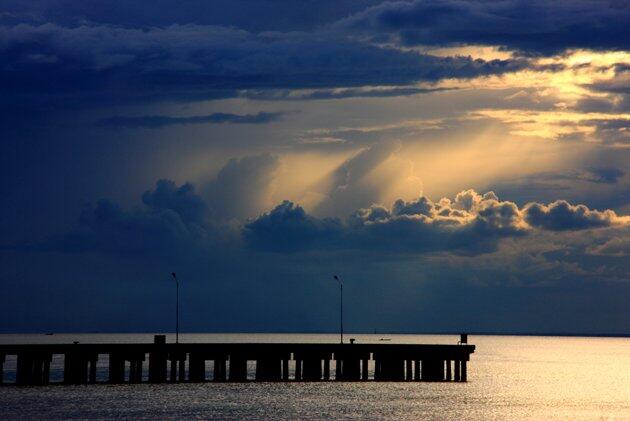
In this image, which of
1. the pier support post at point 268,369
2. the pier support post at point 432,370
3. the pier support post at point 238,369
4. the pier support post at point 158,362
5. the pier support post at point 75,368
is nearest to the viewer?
the pier support post at point 75,368

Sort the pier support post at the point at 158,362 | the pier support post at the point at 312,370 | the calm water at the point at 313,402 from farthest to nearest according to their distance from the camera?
the pier support post at the point at 312,370, the pier support post at the point at 158,362, the calm water at the point at 313,402

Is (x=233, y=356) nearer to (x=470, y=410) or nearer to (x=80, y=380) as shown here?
(x=80, y=380)

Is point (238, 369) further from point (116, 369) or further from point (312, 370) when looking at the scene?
point (116, 369)

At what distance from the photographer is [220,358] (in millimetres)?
110000

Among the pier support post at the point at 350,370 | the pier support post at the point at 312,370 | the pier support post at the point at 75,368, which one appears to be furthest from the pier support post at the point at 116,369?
the pier support post at the point at 350,370

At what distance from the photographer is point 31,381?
107875 millimetres

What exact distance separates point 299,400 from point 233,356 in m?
7.17

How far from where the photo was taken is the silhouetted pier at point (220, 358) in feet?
351

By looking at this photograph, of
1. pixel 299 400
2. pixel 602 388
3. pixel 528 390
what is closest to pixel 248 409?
pixel 299 400

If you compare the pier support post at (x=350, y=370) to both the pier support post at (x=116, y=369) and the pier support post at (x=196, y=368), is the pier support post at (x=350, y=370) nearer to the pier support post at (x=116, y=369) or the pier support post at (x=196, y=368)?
the pier support post at (x=196, y=368)

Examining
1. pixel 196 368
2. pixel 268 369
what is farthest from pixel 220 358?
pixel 268 369

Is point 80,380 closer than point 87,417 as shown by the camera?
No

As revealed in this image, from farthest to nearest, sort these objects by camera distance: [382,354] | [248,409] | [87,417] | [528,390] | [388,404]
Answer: [528,390] → [382,354] → [388,404] → [248,409] → [87,417]

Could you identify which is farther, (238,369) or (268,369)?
(268,369)
